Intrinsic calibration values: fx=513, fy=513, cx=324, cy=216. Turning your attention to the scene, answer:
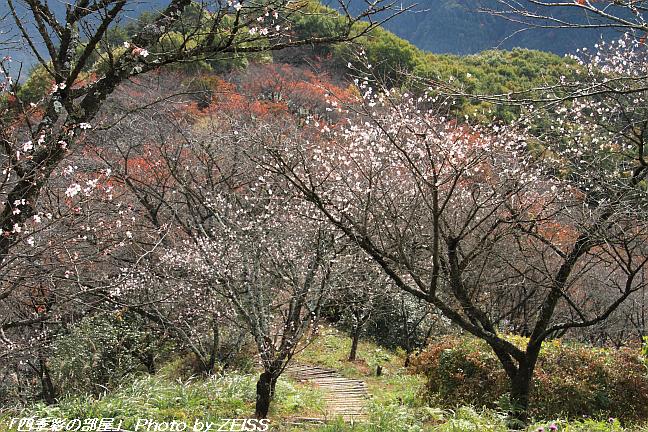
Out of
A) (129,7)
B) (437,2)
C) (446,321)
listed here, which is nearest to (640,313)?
(446,321)

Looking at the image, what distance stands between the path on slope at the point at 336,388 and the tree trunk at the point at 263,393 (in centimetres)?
112

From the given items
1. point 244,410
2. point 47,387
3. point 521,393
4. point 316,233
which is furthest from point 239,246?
point 47,387

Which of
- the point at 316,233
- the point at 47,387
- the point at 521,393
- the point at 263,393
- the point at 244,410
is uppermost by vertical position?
the point at 316,233

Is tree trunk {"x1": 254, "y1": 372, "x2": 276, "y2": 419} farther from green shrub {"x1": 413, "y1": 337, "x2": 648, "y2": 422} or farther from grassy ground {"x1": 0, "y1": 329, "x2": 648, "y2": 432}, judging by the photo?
green shrub {"x1": 413, "y1": 337, "x2": 648, "y2": 422}

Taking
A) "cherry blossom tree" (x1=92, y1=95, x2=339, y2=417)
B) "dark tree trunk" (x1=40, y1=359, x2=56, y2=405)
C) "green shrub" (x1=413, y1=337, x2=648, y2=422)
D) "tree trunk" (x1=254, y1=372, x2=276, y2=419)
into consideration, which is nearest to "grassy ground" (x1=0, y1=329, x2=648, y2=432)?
"tree trunk" (x1=254, y1=372, x2=276, y2=419)

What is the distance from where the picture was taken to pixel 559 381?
748cm

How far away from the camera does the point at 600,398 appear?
24.7ft

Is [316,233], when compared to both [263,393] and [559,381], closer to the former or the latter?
[263,393]

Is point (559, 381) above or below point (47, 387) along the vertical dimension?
above

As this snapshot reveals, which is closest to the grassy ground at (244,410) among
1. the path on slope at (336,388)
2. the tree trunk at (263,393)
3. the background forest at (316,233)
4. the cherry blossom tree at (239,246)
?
the background forest at (316,233)

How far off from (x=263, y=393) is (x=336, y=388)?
170 inches

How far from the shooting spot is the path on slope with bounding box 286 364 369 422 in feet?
27.5

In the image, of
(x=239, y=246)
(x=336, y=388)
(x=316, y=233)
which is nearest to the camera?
(x=316, y=233)

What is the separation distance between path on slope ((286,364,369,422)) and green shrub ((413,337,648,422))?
1455mm
